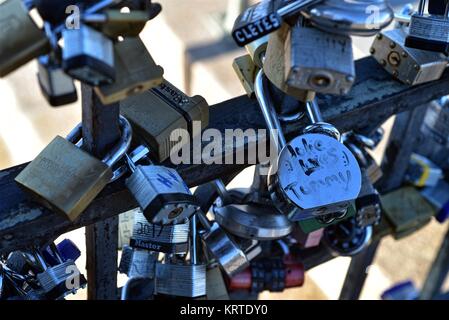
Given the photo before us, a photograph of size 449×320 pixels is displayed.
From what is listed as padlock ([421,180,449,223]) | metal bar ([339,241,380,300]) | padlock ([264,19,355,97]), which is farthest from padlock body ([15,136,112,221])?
padlock ([421,180,449,223])

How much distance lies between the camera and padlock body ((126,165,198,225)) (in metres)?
0.79

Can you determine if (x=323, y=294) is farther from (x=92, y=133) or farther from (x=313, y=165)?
(x=92, y=133)

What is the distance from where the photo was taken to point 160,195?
78 centimetres

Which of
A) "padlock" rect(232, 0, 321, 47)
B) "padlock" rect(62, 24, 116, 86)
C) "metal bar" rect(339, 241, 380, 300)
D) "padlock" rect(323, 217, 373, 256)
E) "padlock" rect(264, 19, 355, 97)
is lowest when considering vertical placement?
"metal bar" rect(339, 241, 380, 300)

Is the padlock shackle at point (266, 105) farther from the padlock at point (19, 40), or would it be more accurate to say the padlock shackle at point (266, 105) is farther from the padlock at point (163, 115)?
the padlock at point (19, 40)

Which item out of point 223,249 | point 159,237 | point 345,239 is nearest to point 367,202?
point 345,239

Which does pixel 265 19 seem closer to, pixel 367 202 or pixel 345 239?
pixel 367 202

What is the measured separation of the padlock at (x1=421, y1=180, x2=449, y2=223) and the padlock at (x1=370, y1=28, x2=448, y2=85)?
1.60 ft

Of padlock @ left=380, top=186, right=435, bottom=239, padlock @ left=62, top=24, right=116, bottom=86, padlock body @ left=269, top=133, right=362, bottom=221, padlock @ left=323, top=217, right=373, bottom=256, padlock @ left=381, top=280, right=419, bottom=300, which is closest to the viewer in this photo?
padlock @ left=62, top=24, right=116, bottom=86

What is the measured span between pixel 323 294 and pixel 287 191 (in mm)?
1306

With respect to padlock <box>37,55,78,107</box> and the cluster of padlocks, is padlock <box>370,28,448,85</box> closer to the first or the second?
the cluster of padlocks

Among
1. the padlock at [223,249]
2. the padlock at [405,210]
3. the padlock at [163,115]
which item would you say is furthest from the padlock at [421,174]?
the padlock at [163,115]

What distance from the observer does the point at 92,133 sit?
818 millimetres
